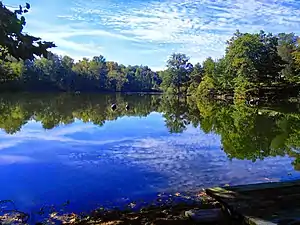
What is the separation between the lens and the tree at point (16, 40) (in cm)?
430

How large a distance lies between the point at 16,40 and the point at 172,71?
82325 millimetres

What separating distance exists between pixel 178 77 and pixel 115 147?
71.4 m

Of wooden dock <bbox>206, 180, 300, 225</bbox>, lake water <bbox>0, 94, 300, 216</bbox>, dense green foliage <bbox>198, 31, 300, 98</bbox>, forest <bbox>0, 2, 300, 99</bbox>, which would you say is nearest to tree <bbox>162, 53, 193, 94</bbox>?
forest <bbox>0, 2, 300, 99</bbox>

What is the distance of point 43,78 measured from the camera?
89375 millimetres

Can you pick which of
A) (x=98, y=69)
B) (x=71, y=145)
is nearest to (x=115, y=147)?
(x=71, y=145)

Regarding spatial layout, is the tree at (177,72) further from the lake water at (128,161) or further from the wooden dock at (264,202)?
the wooden dock at (264,202)

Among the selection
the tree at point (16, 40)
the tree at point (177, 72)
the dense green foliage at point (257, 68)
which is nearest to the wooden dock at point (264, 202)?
the tree at point (16, 40)

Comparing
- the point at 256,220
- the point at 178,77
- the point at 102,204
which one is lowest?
the point at 102,204

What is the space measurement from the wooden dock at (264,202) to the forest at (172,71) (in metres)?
3.22

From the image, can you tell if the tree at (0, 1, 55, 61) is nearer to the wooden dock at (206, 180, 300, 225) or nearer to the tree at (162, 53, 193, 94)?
the wooden dock at (206, 180, 300, 225)

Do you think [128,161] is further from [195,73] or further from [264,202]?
[195,73]

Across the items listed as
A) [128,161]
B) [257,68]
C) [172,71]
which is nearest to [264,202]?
[128,161]

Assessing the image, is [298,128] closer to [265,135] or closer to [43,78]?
[265,135]

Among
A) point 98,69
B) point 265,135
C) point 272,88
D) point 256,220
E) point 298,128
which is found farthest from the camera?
point 98,69
